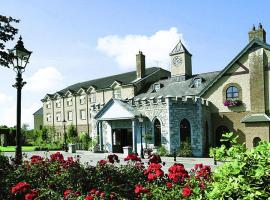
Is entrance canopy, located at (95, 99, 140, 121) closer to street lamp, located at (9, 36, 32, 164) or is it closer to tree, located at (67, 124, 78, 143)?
tree, located at (67, 124, 78, 143)

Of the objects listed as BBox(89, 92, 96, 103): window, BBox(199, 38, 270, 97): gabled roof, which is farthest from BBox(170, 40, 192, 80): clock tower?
BBox(89, 92, 96, 103): window

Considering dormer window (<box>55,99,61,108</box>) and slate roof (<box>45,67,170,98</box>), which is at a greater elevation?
slate roof (<box>45,67,170,98</box>)

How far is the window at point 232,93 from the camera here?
30.8 m

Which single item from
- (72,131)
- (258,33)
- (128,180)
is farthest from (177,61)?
(128,180)

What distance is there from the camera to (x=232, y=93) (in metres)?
31.0

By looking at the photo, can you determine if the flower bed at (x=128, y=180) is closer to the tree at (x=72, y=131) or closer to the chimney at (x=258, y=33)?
the chimney at (x=258, y=33)

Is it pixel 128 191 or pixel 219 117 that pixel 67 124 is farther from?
pixel 128 191

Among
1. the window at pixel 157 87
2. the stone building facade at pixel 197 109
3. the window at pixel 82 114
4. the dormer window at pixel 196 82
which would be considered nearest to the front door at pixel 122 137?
the stone building facade at pixel 197 109

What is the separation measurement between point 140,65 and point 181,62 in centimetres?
707

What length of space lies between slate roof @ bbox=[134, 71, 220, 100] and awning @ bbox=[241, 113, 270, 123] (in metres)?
6.94

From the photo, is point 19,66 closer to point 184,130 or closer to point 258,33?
point 184,130

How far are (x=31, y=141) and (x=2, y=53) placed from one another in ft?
164

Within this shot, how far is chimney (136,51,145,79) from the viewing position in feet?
145

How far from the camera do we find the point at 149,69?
158ft
